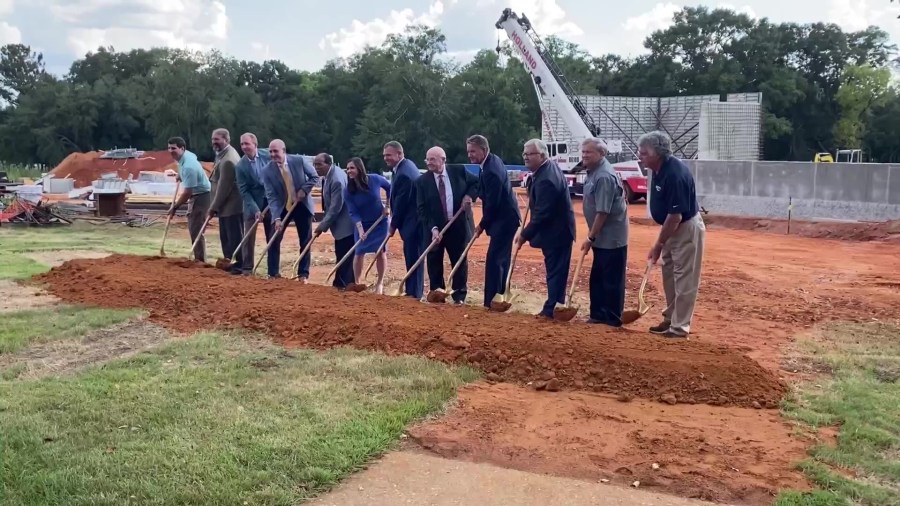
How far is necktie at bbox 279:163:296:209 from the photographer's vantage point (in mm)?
9227

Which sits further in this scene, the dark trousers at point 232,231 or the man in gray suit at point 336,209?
the dark trousers at point 232,231

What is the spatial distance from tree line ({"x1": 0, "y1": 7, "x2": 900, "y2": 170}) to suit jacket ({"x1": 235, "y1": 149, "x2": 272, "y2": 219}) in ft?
134

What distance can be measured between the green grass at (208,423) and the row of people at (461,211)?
77.0 inches

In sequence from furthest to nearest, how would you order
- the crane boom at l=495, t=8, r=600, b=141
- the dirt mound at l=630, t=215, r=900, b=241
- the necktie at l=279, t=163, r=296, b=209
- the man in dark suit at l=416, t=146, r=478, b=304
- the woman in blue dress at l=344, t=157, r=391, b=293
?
the crane boom at l=495, t=8, r=600, b=141 < the dirt mound at l=630, t=215, r=900, b=241 < the necktie at l=279, t=163, r=296, b=209 < the woman in blue dress at l=344, t=157, r=391, b=293 < the man in dark suit at l=416, t=146, r=478, b=304

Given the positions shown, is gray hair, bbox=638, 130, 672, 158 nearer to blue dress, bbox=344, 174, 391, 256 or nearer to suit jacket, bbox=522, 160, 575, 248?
suit jacket, bbox=522, 160, 575, 248

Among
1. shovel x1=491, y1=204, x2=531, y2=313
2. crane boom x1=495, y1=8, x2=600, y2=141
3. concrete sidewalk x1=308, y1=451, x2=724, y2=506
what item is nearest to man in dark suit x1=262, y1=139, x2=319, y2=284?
shovel x1=491, y1=204, x2=531, y2=313

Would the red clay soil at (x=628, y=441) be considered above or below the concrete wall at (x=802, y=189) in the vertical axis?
below

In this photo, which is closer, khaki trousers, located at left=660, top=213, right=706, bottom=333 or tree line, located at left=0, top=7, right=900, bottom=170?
khaki trousers, located at left=660, top=213, right=706, bottom=333

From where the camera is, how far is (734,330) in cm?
794

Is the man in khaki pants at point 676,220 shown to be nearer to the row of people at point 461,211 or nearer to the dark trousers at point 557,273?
the row of people at point 461,211

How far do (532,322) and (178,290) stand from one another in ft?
12.9

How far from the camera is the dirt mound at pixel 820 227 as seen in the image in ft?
55.6

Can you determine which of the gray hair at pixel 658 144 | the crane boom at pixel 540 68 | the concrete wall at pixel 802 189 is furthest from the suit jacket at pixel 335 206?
the crane boom at pixel 540 68

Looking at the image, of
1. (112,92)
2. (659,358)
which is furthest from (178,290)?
(112,92)
